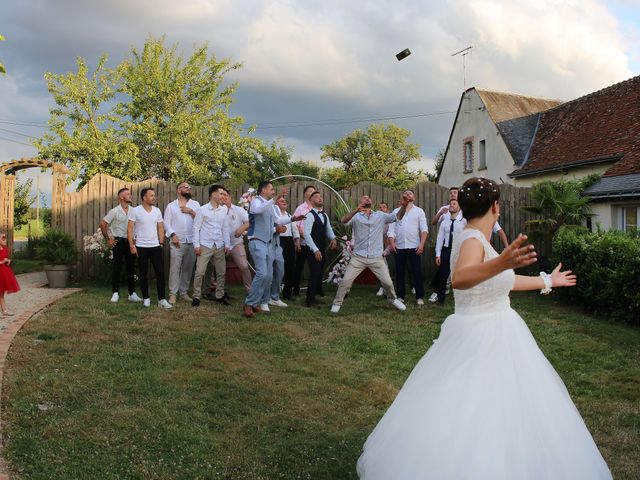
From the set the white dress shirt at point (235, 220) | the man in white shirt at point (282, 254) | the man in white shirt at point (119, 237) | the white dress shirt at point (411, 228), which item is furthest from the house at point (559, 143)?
the man in white shirt at point (119, 237)

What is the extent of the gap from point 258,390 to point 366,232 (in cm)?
456

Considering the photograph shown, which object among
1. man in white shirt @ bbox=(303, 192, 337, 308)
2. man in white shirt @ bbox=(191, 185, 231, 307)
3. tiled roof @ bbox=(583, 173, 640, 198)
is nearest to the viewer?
man in white shirt @ bbox=(191, 185, 231, 307)

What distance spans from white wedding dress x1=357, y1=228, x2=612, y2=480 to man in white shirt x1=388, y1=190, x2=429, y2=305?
23.7 ft

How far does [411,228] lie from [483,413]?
25.3ft

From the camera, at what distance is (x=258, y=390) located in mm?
5301

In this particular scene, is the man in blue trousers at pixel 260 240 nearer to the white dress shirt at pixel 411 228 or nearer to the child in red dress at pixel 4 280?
the white dress shirt at pixel 411 228

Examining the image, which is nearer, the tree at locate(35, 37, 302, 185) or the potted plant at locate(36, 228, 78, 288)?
the potted plant at locate(36, 228, 78, 288)

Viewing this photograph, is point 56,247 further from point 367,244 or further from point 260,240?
point 367,244

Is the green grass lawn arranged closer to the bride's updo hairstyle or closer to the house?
the bride's updo hairstyle

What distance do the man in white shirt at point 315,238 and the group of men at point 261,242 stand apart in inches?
0.7

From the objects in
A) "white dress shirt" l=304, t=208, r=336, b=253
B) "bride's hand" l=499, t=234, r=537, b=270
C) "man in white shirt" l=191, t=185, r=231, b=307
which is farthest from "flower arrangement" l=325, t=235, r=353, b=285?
"bride's hand" l=499, t=234, r=537, b=270

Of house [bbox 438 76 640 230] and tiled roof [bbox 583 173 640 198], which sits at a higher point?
house [bbox 438 76 640 230]

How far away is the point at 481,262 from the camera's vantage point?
9.68 feet

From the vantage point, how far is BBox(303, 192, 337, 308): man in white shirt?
398 inches
